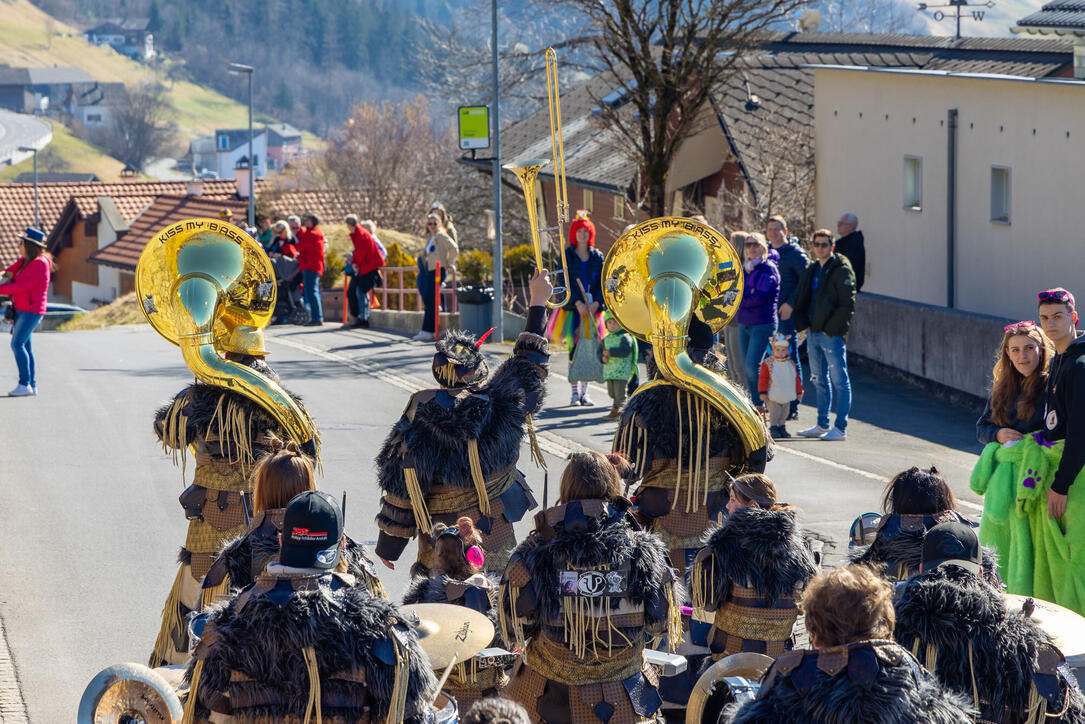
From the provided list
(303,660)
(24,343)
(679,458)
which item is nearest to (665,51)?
(24,343)

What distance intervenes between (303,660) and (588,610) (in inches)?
49.2

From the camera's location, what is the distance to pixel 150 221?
52719 millimetres

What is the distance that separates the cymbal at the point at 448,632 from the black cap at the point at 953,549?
56.7 inches

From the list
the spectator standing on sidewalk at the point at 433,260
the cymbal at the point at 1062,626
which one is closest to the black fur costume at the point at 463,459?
the cymbal at the point at 1062,626

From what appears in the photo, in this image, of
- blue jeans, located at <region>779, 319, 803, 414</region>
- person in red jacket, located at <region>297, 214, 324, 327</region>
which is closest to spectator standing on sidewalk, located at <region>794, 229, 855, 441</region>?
blue jeans, located at <region>779, 319, 803, 414</region>

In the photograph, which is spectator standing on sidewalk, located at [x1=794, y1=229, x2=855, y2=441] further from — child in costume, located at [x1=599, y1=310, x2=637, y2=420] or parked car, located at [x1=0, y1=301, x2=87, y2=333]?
parked car, located at [x1=0, y1=301, x2=87, y2=333]

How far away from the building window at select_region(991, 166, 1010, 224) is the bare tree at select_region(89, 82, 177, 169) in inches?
4416

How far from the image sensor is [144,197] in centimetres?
6262

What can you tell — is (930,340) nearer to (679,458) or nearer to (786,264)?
(786,264)

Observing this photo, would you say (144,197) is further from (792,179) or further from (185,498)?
(185,498)

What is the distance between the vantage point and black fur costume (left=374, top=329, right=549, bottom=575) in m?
6.65

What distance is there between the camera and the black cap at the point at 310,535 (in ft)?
14.1

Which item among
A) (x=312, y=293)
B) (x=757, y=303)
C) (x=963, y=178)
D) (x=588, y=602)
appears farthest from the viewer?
(x=312, y=293)

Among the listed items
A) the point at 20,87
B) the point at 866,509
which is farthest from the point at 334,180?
the point at 20,87
